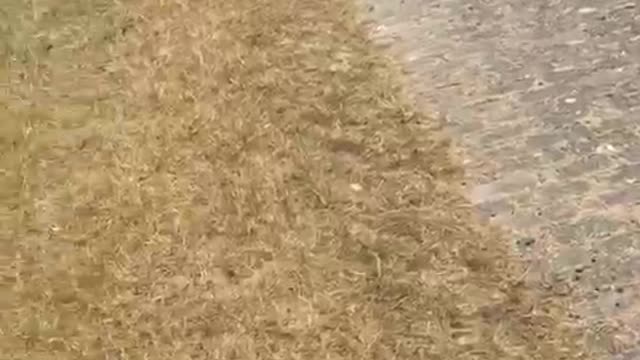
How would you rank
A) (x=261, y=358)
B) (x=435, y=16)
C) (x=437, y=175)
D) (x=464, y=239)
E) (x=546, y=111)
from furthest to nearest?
(x=435, y=16) < (x=546, y=111) < (x=437, y=175) < (x=464, y=239) < (x=261, y=358)

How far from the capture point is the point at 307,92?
708 cm

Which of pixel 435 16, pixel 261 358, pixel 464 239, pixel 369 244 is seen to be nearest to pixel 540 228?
pixel 464 239

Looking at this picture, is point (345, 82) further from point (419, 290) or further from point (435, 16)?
point (419, 290)

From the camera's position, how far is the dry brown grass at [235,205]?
5.65m

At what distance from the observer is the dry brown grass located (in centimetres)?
565

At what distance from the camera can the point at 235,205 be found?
6305 millimetres

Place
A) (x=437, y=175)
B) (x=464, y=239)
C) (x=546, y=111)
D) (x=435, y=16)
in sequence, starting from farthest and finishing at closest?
(x=435, y=16) < (x=546, y=111) < (x=437, y=175) < (x=464, y=239)

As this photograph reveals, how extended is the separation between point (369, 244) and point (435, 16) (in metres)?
2.29

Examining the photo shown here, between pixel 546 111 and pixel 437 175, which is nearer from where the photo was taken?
pixel 437 175

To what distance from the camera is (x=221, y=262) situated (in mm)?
6004

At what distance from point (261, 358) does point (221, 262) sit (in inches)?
25.6

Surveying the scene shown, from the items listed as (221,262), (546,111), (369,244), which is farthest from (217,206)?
(546,111)

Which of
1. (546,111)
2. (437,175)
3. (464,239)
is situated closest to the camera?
(464,239)

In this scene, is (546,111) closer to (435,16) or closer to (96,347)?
(435,16)
